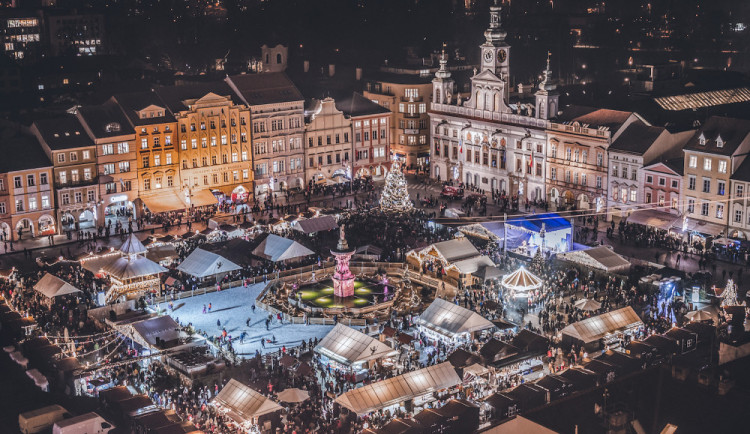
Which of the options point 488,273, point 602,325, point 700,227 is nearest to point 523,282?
point 488,273

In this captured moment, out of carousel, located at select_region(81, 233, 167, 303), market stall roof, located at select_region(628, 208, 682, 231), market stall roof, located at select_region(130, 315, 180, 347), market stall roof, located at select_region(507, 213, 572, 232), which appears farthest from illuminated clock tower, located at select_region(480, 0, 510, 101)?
market stall roof, located at select_region(130, 315, 180, 347)

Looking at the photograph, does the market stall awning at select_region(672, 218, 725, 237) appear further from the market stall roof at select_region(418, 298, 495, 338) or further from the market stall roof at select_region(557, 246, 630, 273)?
the market stall roof at select_region(418, 298, 495, 338)

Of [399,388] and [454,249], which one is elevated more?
[454,249]

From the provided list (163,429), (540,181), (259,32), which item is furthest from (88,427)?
(259,32)

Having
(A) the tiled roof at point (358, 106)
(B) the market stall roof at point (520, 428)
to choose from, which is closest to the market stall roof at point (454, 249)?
(A) the tiled roof at point (358, 106)

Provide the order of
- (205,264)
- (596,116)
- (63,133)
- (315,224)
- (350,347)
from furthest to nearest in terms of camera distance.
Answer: (596,116) < (63,133) < (315,224) < (205,264) < (350,347)

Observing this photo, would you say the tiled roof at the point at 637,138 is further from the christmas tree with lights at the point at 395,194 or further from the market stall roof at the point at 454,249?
the market stall roof at the point at 454,249

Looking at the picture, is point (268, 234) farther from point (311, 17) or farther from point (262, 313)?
point (311, 17)

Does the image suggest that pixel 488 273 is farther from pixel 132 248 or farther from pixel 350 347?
pixel 132 248
